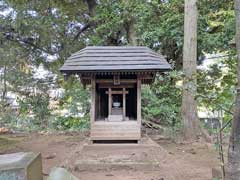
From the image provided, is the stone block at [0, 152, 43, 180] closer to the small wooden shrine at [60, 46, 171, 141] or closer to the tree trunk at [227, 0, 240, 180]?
the tree trunk at [227, 0, 240, 180]

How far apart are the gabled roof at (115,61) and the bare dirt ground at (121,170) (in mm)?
1622

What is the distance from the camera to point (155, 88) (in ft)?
33.7

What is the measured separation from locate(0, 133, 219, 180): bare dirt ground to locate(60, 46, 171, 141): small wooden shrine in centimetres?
76

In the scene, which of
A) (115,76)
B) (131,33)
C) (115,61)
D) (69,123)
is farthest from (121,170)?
(131,33)

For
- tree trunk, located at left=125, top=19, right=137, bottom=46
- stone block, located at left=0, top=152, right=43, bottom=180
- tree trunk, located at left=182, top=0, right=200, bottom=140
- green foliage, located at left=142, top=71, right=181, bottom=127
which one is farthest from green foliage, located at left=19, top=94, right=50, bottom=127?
stone block, located at left=0, top=152, right=43, bottom=180

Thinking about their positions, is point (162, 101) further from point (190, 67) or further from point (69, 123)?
point (69, 123)

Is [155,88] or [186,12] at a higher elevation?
[186,12]

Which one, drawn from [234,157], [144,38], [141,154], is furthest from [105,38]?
[234,157]

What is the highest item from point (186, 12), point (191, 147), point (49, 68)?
point (186, 12)

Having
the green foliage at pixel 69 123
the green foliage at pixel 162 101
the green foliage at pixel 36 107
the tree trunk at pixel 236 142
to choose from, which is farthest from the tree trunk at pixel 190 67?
the green foliage at pixel 36 107

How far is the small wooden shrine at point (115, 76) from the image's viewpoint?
630cm

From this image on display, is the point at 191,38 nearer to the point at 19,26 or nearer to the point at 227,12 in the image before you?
the point at 227,12

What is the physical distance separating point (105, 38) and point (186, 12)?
163 inches

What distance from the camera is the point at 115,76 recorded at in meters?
6.68
